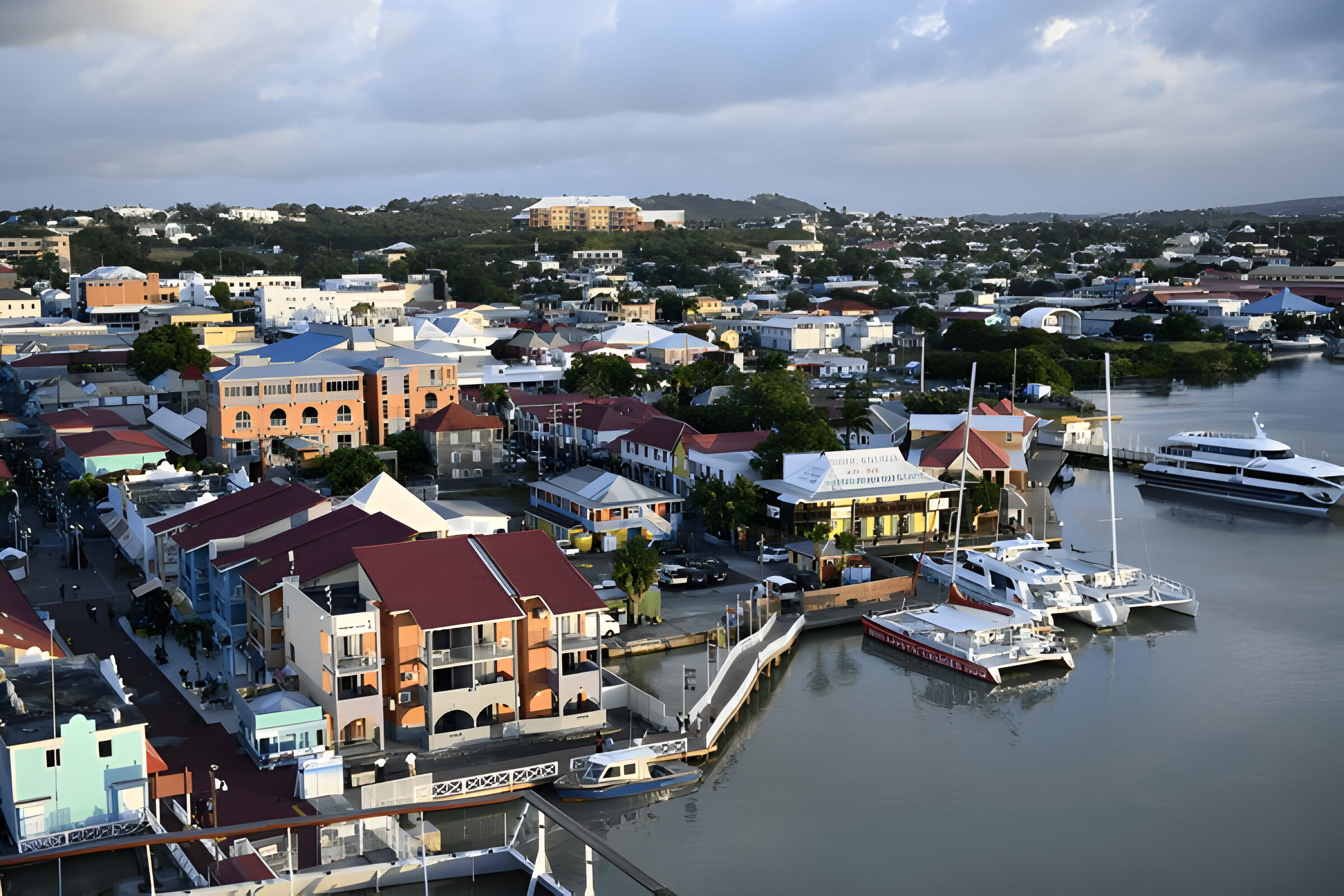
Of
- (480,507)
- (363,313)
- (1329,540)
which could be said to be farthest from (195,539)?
(363,313)

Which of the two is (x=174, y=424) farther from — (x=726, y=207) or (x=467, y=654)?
(x=726, y=207)

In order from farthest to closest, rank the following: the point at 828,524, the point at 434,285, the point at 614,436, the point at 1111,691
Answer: the point at 434,285
the point at 614,436
the point at 828,524
the point at 1111,691

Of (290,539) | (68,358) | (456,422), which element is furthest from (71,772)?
(68,358)

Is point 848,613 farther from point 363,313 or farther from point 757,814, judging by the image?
point 363,313

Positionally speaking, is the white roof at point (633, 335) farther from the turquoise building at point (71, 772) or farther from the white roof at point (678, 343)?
the turquoise building at point (71, 772)

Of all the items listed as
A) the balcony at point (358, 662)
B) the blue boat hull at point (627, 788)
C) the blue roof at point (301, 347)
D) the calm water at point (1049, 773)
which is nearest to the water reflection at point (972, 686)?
the calm water at point (1049, 773)
